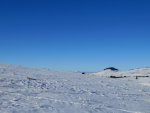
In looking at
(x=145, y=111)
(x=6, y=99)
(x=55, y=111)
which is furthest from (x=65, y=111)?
(x=145, y=111)

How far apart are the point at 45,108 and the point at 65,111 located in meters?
0.62

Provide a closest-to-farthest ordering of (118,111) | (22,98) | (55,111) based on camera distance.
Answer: (55,111) < (118,111) < (22,98)

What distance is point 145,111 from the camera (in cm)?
568

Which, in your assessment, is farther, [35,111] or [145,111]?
[145,111]

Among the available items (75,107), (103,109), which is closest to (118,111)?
(103,109)

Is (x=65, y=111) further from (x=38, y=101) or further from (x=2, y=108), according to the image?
(x=2, y=108)

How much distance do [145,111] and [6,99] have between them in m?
4.78

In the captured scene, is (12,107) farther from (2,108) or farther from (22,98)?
(22,98)

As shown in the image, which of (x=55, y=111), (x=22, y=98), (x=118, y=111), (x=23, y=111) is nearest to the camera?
(x=23, y=111)

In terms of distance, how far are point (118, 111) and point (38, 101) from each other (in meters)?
2.70

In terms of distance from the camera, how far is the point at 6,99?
217 inches

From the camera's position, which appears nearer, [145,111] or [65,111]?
[65,111]

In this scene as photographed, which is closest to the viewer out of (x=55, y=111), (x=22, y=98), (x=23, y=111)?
(x=23, y=111)

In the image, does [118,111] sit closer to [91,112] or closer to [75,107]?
[91,112]
